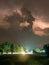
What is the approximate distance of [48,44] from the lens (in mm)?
169375

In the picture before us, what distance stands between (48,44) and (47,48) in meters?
9.50

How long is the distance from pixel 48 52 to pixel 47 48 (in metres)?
6.13

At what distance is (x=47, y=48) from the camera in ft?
526

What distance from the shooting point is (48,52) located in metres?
154

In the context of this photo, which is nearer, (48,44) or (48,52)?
(48,52)

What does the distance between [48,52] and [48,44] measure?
15.5 metres
